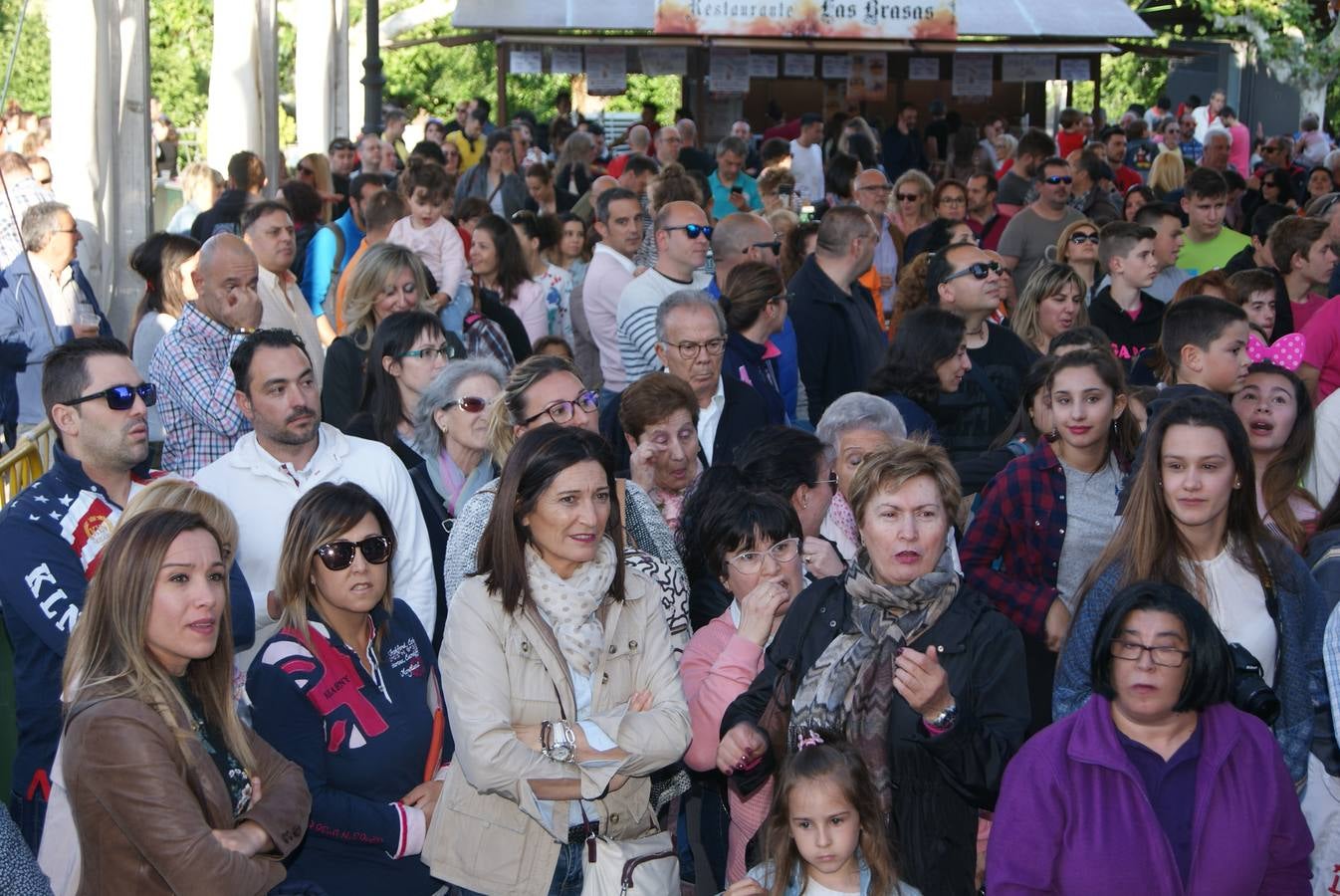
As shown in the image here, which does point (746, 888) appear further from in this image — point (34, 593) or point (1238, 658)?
point (34, 593)

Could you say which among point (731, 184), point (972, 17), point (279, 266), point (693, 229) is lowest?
point (279, 266)

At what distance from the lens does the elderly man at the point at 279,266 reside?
846 centimetres

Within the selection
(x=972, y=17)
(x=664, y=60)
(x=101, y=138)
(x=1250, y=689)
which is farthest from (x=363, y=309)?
(x=972, y=17)

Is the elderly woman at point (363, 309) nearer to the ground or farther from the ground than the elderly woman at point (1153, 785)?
farther from the ground

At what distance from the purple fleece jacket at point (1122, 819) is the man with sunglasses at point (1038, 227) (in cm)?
770

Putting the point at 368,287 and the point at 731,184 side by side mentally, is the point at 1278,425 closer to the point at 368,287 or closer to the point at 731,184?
the point at 368,287

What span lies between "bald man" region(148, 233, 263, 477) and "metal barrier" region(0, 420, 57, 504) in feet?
1.64

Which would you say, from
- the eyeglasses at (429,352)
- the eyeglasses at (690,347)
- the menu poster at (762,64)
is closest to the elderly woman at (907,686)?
the eyeglasses at (690,347)

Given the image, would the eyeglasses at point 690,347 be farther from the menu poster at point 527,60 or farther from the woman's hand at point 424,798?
the menu poster at point 527,60

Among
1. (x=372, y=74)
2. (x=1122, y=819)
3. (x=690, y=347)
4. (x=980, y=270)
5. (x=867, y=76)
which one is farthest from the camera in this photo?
(x=867, y=76)

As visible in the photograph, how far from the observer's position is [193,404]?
255 inches

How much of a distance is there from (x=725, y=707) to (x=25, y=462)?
154 inches

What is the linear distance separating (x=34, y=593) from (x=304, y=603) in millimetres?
900

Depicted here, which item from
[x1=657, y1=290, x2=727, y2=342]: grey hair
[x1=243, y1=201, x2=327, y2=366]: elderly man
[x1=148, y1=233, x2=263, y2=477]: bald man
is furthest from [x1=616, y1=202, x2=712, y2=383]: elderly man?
[x1=148, y1=233, x2=263, y2=477]: bald man
